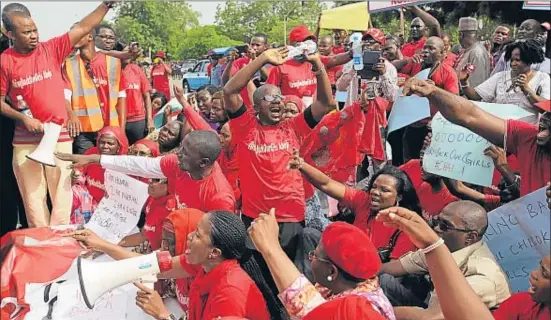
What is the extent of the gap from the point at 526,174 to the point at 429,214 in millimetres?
1144

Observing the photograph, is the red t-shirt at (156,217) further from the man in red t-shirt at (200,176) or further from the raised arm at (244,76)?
the raised arm at (244,76)

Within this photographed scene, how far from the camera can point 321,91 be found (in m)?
4.31

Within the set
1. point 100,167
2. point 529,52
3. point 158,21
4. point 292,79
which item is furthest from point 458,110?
point 292,79

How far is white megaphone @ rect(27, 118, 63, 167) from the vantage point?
Answer: 3.39m

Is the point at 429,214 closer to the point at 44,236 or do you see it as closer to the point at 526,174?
the point at 526,174

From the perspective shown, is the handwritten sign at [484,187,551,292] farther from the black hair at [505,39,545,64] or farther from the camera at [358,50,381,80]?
the camera at [358,50,381,80]

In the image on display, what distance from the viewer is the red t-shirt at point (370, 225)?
11.5ft

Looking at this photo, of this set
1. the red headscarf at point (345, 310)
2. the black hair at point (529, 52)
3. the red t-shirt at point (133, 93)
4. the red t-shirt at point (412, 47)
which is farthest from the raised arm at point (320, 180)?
the red t-shirt at point (412, 47)

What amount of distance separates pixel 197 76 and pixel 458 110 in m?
4.82

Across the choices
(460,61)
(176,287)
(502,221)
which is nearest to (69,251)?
(176,287)

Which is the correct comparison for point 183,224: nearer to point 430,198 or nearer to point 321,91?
point 321,91

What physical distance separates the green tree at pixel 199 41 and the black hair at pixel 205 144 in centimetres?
62

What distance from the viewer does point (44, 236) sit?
2736 millimetres

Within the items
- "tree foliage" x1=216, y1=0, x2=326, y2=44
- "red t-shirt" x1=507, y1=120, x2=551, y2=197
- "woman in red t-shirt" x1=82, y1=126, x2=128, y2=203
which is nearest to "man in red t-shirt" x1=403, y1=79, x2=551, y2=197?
"red t-shirt" x1=507, y1=120, x2=551, y2=197
